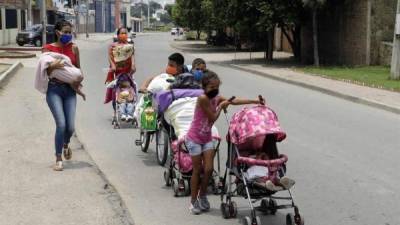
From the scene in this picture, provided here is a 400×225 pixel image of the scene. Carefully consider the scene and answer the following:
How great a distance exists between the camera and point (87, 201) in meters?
6.50

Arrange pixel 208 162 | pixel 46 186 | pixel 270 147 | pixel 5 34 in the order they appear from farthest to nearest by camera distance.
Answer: pixel 5 34
pixel 46 186
pixel 208 162
pixel 270 147

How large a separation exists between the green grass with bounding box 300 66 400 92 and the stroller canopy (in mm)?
12906

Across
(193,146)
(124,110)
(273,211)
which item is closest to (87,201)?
(193,146)

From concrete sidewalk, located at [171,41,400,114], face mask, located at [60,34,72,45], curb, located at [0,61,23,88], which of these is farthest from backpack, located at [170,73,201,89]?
curb, located at [0,61,23,88]

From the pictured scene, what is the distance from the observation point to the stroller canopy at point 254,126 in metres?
5.56

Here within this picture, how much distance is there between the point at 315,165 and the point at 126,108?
4.36m

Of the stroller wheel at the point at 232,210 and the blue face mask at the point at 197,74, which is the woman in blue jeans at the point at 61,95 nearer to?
the blue face mask at the point at 197,74

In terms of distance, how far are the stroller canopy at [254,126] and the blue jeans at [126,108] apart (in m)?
6.17

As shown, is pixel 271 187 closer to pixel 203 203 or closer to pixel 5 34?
pixel 203 203

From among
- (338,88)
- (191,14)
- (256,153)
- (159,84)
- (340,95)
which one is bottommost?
(340,95)

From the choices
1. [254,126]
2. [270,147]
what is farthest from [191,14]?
[254,126]

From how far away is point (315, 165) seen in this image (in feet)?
28.2

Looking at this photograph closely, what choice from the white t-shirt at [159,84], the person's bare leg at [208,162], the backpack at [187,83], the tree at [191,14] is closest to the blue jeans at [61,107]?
the white t-shirt at [159,84]

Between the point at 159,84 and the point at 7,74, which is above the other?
the point at 159,84
